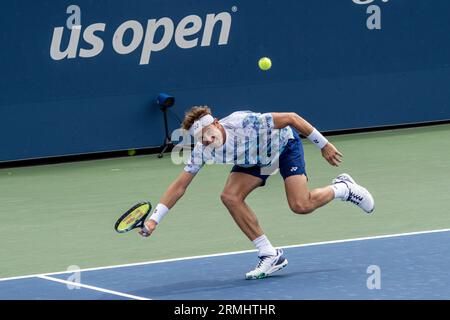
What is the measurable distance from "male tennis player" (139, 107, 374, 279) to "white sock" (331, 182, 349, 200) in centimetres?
6

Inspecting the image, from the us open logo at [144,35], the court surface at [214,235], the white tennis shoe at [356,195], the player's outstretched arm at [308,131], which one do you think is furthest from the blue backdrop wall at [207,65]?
the player's outstretched arm at [308,131]

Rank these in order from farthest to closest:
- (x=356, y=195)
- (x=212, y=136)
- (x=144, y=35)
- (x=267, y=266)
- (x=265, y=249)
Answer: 1. (x=144, y=35)
2. (x=356, y=195)
3. (x=265, y=249)
4. (x=267, y=266)
5. (x=212, y=136)

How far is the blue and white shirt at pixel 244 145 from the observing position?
31.3 feet

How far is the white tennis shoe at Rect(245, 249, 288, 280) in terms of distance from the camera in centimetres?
954

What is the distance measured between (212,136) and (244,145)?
33 centimetres

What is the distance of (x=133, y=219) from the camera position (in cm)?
914

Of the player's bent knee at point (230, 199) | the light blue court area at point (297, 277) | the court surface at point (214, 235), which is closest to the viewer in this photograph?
the light blue court area at point (297, 277)

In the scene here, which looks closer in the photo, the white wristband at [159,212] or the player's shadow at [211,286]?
the player's shadow at [211,286]

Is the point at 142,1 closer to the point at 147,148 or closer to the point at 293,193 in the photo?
the point at 147,148

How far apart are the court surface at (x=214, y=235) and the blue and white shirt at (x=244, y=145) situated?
2.91ft

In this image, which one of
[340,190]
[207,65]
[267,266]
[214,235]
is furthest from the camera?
[207,65]

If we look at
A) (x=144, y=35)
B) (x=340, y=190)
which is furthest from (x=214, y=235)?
(x=144, y=35)

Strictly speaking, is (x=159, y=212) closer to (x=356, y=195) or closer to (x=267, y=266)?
(x=267, y=266)

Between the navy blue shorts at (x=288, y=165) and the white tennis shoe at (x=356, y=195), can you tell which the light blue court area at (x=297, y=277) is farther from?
the navy blue shorts at (x=288, y=165)
